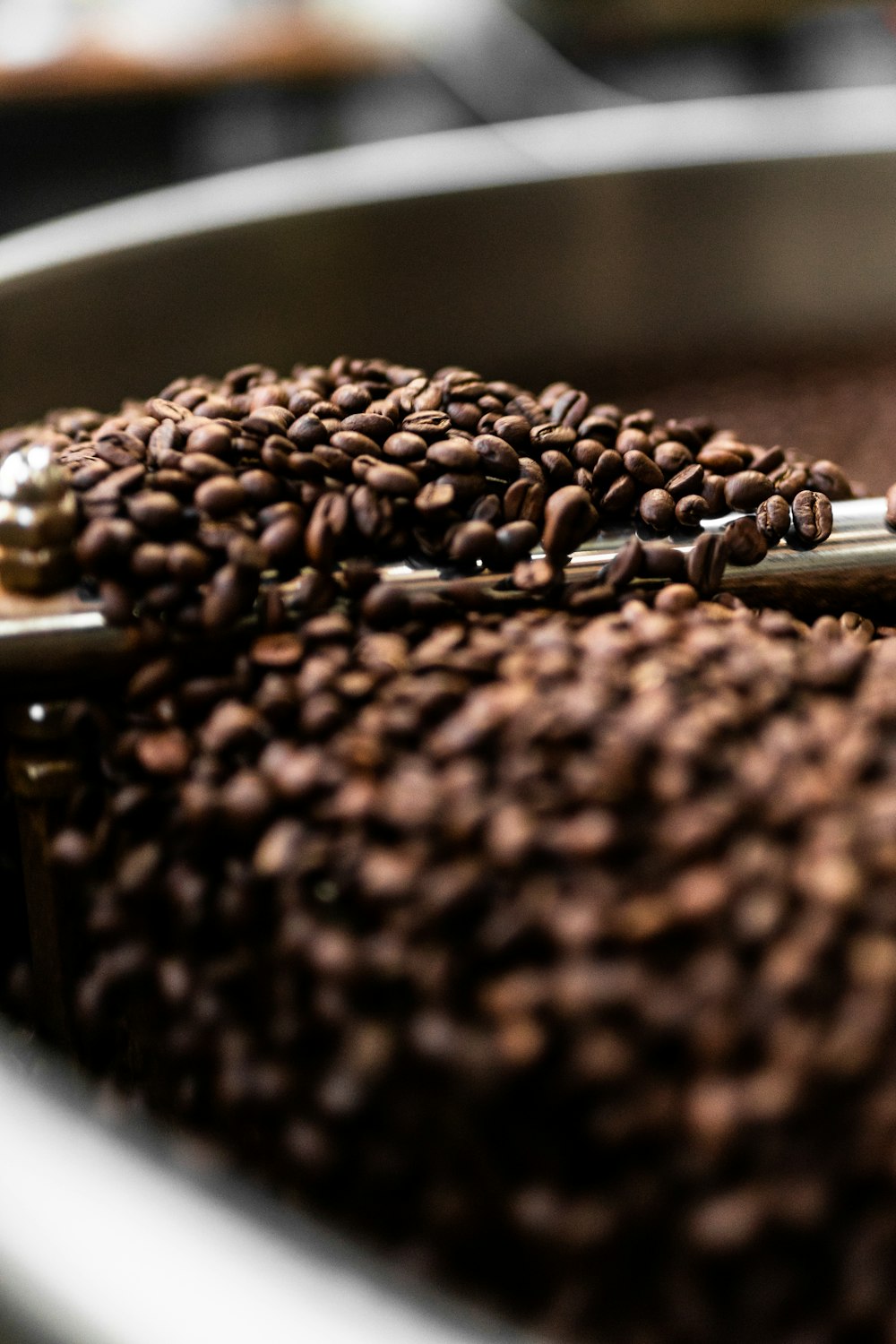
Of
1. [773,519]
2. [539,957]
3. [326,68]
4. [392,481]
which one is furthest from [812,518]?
[326,68]

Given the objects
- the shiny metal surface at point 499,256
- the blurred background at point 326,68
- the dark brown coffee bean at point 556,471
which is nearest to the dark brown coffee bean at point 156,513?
the dark brown coffee bean at point 556,471

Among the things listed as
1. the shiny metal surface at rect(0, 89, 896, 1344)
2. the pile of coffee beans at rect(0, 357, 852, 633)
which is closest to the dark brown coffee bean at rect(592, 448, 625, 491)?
the pile of coffee beans at rect(0, 357, 852, 633)

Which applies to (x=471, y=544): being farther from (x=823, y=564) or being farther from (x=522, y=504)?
(x=823, y=564)

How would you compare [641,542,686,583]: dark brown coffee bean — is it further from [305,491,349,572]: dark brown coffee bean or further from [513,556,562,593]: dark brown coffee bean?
[305,491,349,572]: dark brown coffee bean

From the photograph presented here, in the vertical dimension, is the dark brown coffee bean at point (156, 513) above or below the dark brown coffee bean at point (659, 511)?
above

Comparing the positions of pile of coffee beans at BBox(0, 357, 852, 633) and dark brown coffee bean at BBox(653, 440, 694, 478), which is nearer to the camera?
pile of coffee beans at BBox(0, 357, 852, 633)

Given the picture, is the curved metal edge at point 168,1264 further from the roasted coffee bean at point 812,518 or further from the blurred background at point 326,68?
the blurred background at point 326,68
